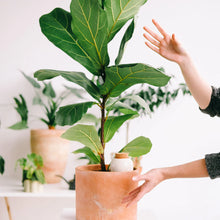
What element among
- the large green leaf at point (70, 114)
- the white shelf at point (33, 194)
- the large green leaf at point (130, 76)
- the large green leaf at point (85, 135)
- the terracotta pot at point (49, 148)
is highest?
the large green leaf at point (130, 76)

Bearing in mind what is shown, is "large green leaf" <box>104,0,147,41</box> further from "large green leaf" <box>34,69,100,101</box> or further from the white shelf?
the white shelf

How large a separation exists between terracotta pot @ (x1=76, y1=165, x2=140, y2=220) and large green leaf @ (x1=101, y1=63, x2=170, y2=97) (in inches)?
9.8

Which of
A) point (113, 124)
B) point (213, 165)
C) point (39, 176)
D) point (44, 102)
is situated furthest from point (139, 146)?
point (44, 102)

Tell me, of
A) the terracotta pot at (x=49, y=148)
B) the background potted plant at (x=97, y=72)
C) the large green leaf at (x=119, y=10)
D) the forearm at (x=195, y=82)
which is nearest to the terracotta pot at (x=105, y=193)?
the background potted plant at (x=97, y=72)

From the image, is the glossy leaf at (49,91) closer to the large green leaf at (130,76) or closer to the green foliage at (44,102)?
the green foliage at (44,102)

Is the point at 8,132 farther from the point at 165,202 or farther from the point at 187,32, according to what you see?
the point at 187,32

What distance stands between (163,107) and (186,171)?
1.42 m

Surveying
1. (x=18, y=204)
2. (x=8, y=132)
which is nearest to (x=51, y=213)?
(x=18, y=204)

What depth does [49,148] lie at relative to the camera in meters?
1.87

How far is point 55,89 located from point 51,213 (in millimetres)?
973

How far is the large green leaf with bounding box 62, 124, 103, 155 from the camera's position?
0.78 m

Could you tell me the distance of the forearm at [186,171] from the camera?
795 mm

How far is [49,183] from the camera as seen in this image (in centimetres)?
193

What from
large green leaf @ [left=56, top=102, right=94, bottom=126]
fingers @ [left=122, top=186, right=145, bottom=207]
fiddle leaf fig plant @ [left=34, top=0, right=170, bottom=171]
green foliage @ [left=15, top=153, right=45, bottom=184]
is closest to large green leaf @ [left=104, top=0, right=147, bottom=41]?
fiddle leaf fig plant @ [left=34, top=0, right=170, bottom=171]
